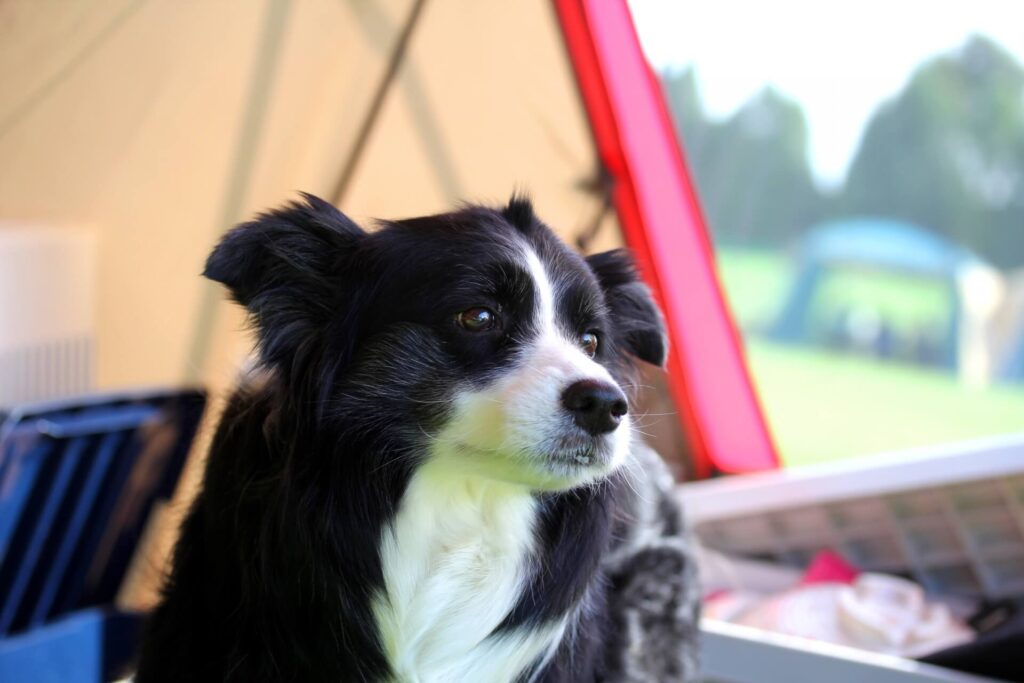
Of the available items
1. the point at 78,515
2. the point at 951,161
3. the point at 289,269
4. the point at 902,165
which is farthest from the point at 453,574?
the point at 951,161

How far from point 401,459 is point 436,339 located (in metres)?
0.17

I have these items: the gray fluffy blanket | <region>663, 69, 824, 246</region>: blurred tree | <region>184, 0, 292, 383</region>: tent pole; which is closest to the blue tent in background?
<region>663, 69, 824, 246</region>: blurred tree

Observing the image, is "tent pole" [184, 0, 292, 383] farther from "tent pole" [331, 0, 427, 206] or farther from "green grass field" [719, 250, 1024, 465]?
"green grass field" [719, 250, 1024, 465]

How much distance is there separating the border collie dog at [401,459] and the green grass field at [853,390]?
4604mm

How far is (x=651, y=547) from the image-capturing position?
6.63ft

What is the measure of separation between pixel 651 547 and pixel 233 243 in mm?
1074

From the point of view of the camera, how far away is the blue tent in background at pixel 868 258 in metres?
7.80

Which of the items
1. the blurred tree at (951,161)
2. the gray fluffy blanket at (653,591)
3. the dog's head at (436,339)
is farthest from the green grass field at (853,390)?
the dog's head at (436,339)

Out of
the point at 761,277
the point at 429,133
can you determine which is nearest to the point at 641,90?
the point at 429,133

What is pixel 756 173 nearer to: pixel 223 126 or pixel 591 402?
pixel 223 126

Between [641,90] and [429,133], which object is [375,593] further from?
[641,90]

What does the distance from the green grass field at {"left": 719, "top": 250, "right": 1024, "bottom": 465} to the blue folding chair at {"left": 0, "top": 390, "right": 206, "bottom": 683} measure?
4073mm

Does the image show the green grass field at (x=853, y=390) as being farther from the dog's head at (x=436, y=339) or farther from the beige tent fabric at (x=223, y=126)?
→ the dog's head at (x=436, y=339)

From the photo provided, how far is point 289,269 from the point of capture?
1.40 metres
